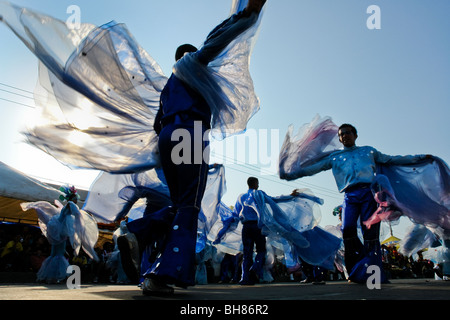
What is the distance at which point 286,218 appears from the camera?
573cm

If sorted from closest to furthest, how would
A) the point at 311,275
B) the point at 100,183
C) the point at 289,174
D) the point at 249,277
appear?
1. the point at 100,183
2. the point at 289,174
3. the point at 249,277
4. the point at 311,275

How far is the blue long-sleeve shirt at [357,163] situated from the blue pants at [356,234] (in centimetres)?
14

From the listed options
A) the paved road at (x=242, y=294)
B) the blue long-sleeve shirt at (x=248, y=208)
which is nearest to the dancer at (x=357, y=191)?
the paved road at (x=242, y=294)

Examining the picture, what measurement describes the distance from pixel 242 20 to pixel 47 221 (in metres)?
5.98

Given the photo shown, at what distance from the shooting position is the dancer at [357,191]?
4.16m

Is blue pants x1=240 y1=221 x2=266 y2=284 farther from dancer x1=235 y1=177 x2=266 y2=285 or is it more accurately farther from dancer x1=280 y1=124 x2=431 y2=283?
dancer x1=280 y1=124 x2=431 y2=283

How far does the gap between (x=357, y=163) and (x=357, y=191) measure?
0.37 meters

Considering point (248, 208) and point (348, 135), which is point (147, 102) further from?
point (248, 208)

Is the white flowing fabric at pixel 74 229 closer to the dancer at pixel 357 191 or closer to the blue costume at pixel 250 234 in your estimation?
the blue costume at pixel 250 234

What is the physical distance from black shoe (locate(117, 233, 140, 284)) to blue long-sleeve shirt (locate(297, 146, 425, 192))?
310 cm

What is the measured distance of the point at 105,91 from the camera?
2861mm

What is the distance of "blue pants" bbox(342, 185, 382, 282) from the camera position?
411cm
